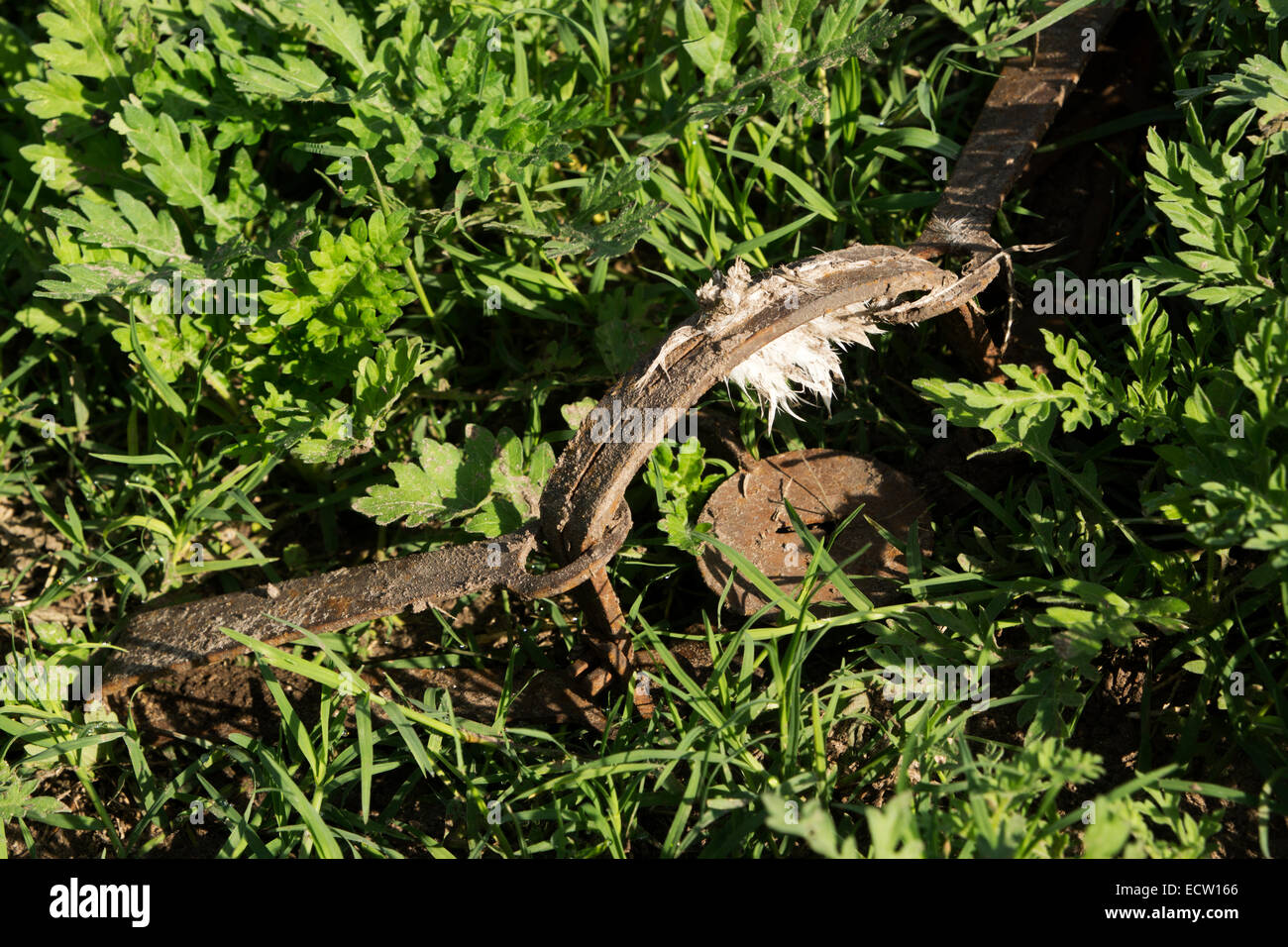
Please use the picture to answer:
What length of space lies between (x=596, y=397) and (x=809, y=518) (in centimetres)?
74

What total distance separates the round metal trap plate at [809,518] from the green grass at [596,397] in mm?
83

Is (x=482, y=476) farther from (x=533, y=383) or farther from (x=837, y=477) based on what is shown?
(x=837, y=477)

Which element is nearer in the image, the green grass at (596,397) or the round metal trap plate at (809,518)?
the green grass at (596,397)

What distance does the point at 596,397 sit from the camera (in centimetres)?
301

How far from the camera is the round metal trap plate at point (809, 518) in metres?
2.57

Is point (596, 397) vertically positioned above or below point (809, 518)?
above

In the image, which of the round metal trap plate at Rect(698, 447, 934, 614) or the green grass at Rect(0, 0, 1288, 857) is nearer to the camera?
the green grass at Rect(0, 0, 1288, 857)

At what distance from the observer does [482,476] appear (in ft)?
8.41

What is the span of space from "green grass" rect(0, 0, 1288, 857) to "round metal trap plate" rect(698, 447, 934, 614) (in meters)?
0.08

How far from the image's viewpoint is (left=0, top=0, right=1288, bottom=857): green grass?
2.17 meters

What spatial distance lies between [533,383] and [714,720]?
1218 millimetres

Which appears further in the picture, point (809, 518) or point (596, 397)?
point (596, 397)

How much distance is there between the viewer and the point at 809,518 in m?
2.70

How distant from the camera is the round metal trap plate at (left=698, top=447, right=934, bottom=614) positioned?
2.57 meters
